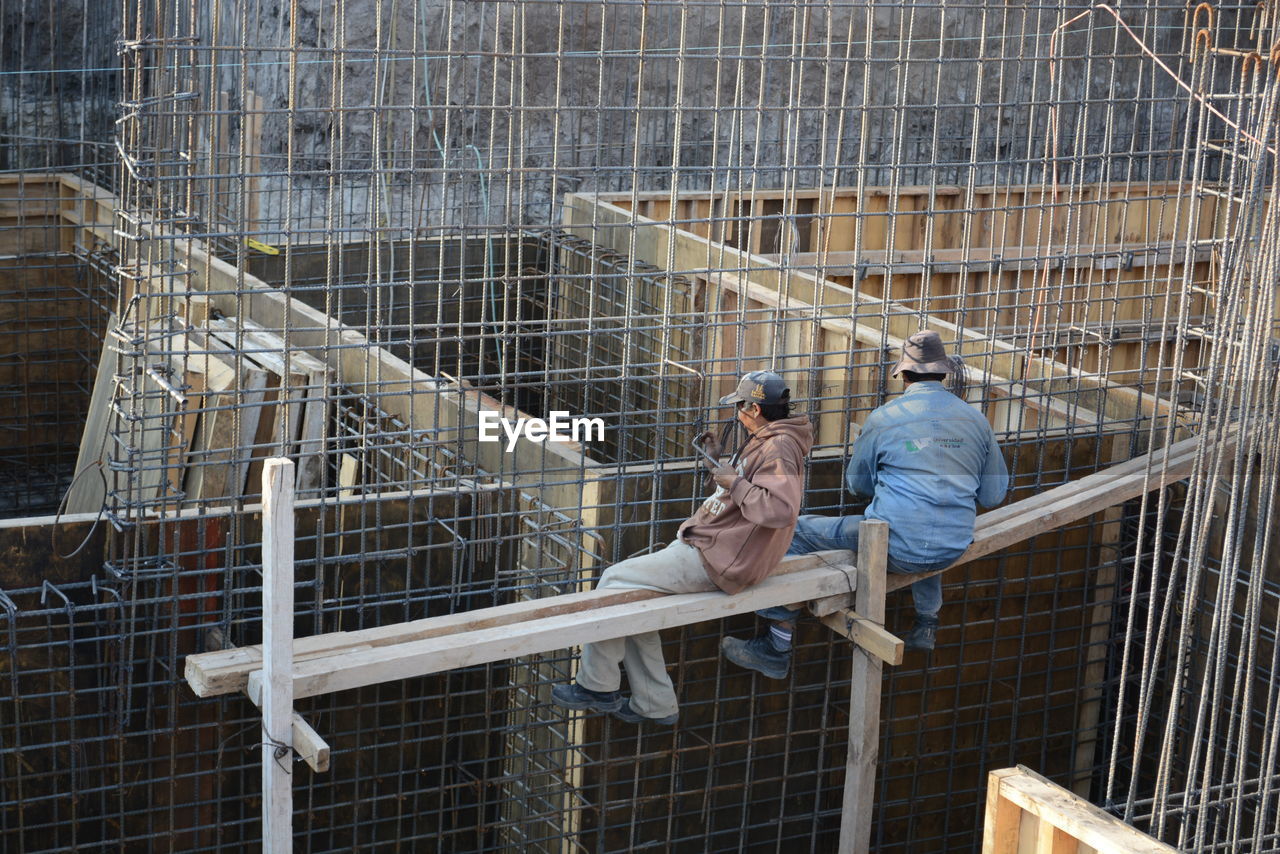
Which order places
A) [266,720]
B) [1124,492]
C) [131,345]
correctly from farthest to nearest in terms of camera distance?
[1124,492] < [131,345] < [266,720]

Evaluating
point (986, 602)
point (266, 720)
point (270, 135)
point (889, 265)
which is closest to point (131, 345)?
point (266, 720)

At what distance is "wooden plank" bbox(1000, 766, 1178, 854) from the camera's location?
12.4ft

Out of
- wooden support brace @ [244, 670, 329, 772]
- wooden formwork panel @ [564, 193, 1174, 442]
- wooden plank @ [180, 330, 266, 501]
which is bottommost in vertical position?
wooden support brace @ [244, 670, 329, 772]

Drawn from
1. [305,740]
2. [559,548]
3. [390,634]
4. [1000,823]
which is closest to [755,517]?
[559,548]

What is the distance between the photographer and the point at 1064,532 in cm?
680

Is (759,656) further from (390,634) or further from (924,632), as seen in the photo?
(390,634)

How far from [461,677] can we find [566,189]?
8.23 m

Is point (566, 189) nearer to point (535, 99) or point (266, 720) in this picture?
point (535, 99)

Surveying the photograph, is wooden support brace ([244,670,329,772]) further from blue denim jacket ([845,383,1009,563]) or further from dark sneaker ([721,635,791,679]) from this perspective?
blue denim jacket ([845,383,1009,563])

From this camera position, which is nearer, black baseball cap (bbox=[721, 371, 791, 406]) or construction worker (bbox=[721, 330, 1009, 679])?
black baseball cap (bbox=[721, 371, 791, 406])

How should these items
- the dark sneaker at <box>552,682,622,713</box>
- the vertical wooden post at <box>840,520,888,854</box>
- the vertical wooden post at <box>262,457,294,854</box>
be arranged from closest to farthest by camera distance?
the vertical wooden post at <box>262,457,294,854</box> → the dark sneaker at <box>552,682,622,713</box> → the vertical wooden post at <box>840,520,888,854</box>

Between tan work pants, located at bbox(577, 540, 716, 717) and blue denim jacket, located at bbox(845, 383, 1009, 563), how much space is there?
2.65 feet

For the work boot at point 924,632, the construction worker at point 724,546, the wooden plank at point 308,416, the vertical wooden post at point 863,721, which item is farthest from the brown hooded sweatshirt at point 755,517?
the wooden plank at point 308,416

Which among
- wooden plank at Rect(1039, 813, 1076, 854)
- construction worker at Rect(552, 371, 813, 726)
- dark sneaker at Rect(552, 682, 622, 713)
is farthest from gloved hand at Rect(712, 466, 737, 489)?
wooden plank at Rect(1039, 813, 1076, 854)
